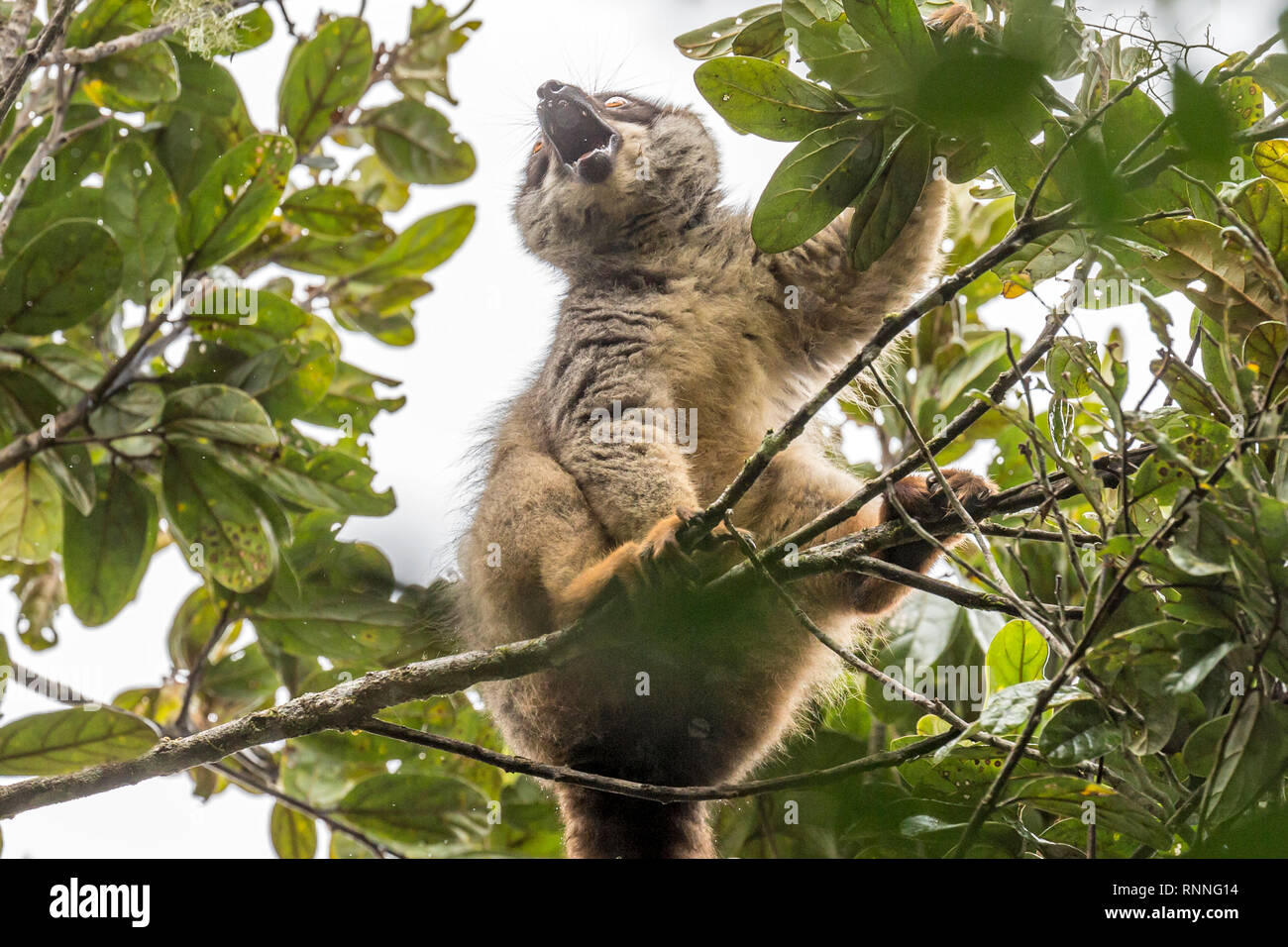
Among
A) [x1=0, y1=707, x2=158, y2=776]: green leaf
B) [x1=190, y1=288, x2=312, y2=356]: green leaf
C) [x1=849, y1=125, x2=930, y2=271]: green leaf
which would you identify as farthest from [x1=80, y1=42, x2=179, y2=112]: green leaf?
[x1=849, y1=125, x2=930, y2=271]: green leaf

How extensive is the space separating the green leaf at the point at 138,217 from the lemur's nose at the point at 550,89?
5.74ft

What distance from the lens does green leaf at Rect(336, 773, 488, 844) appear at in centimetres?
439

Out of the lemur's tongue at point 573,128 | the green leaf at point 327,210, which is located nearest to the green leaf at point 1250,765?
the lemur's tongue at point 573,128

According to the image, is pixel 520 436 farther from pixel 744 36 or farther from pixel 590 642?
pixel 744 36

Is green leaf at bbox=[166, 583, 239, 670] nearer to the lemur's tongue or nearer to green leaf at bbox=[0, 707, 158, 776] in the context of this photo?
green leaf at bbox=[0, 707, 158, 776]

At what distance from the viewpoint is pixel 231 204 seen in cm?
451

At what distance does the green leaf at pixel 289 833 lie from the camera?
5.07 m

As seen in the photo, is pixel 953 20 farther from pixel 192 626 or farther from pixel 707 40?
pixel 192 626

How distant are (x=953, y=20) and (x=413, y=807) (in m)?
3.47

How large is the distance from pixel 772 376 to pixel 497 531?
129 centimetres

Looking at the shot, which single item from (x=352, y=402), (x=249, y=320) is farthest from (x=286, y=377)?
(x=352, y=402)

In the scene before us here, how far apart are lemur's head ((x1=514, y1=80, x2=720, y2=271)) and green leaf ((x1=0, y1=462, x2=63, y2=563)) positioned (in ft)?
7.86
